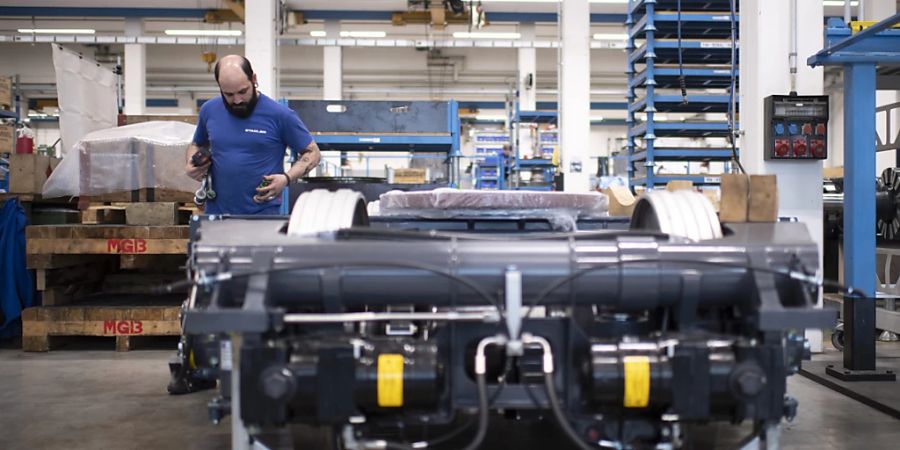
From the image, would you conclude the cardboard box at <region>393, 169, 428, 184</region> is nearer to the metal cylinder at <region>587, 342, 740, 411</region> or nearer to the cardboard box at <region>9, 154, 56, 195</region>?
the cardboard box at <region>9, 154, 56, 195</region>

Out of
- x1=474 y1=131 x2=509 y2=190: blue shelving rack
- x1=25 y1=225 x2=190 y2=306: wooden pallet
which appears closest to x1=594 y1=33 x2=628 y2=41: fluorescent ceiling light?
x1=474 y1=131 x2=509 y2=190: blue shelving rack

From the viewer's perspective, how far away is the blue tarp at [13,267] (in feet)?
16.9

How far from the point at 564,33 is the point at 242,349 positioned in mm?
8256

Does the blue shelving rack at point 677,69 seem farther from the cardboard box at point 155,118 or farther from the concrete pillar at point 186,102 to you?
the concrete pillar at point 186,102

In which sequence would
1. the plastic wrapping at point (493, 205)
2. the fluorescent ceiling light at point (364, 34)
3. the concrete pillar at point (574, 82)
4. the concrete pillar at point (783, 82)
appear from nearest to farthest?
the plastic wrapping at point (493, 205) → the concrete pillar at point (783, 82) → the concrete pillar at point (574, 82) → the fluorescent ceiling light at point (364, 34)

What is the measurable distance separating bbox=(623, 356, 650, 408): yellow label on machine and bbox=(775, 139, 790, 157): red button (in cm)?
295

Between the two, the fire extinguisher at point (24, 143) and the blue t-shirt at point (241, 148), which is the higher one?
the fire extinguisher at point (24, 143)

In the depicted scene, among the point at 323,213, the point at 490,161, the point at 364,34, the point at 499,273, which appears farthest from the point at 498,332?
the point at 364,34

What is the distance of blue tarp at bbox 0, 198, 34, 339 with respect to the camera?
16.9 ft

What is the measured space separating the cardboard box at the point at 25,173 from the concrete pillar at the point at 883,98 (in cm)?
828

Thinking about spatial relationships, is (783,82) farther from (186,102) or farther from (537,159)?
(186,102)

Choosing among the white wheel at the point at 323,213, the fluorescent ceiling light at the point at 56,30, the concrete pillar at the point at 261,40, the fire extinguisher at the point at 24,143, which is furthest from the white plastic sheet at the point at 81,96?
the fluorescent ceiling light at the point at 56,30

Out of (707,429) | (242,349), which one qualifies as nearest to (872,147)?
(707,429)

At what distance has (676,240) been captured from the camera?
2.10 metres
